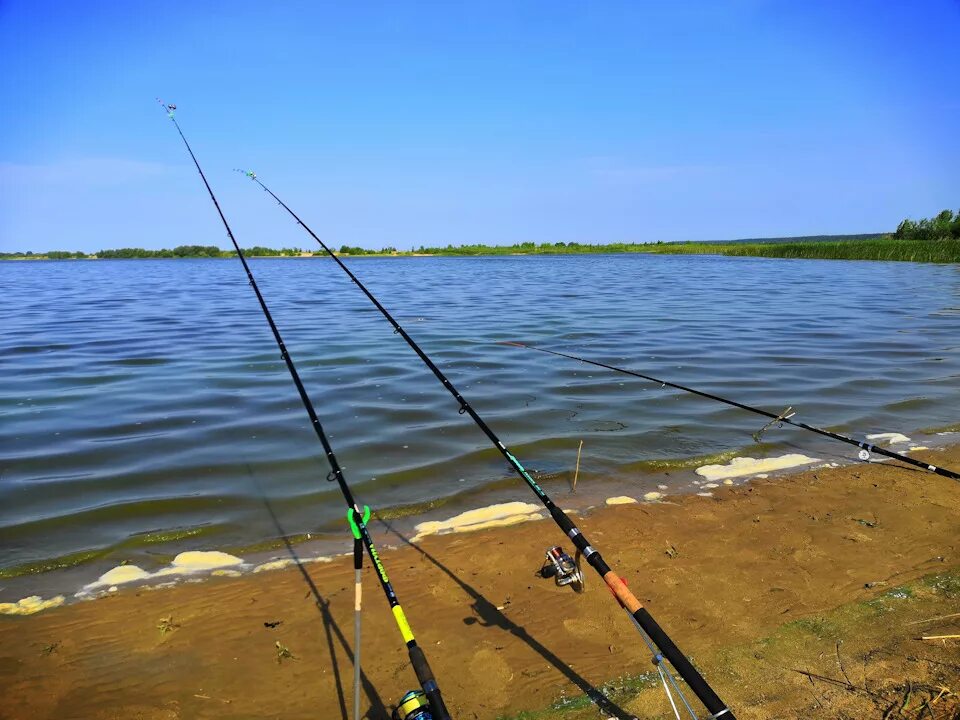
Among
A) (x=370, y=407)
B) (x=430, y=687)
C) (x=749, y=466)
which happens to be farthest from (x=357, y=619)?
(x=370, y=407)

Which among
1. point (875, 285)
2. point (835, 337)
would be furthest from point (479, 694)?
point (875, 285)

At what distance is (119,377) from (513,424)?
747 centimetres

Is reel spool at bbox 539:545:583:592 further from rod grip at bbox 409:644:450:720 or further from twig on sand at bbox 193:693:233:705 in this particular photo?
twig on sand at bbox 193:693:233:705

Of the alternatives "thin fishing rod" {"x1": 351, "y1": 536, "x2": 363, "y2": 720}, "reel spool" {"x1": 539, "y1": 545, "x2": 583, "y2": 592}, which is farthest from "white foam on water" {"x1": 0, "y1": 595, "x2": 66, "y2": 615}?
"reel spool" {"x1": 539, "y1": 545, "x2": 583, "y2": 592}

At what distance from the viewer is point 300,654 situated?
361 centimetres

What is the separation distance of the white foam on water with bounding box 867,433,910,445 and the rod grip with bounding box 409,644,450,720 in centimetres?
726

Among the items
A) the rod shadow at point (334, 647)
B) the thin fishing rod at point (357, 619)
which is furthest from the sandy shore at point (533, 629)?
the thin fishing rod at point (357, 619)

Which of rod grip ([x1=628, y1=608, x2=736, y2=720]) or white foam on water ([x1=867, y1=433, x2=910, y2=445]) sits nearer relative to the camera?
rod grip ([x1=628, y1=608, x2=736, y2=720])

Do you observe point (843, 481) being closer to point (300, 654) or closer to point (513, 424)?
point (513, 424)

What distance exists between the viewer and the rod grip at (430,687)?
207cm

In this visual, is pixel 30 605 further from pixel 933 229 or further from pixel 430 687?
pixel 933 229

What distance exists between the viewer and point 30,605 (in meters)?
4.26

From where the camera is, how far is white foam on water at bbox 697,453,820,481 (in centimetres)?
652

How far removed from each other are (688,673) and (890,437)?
7.08m
